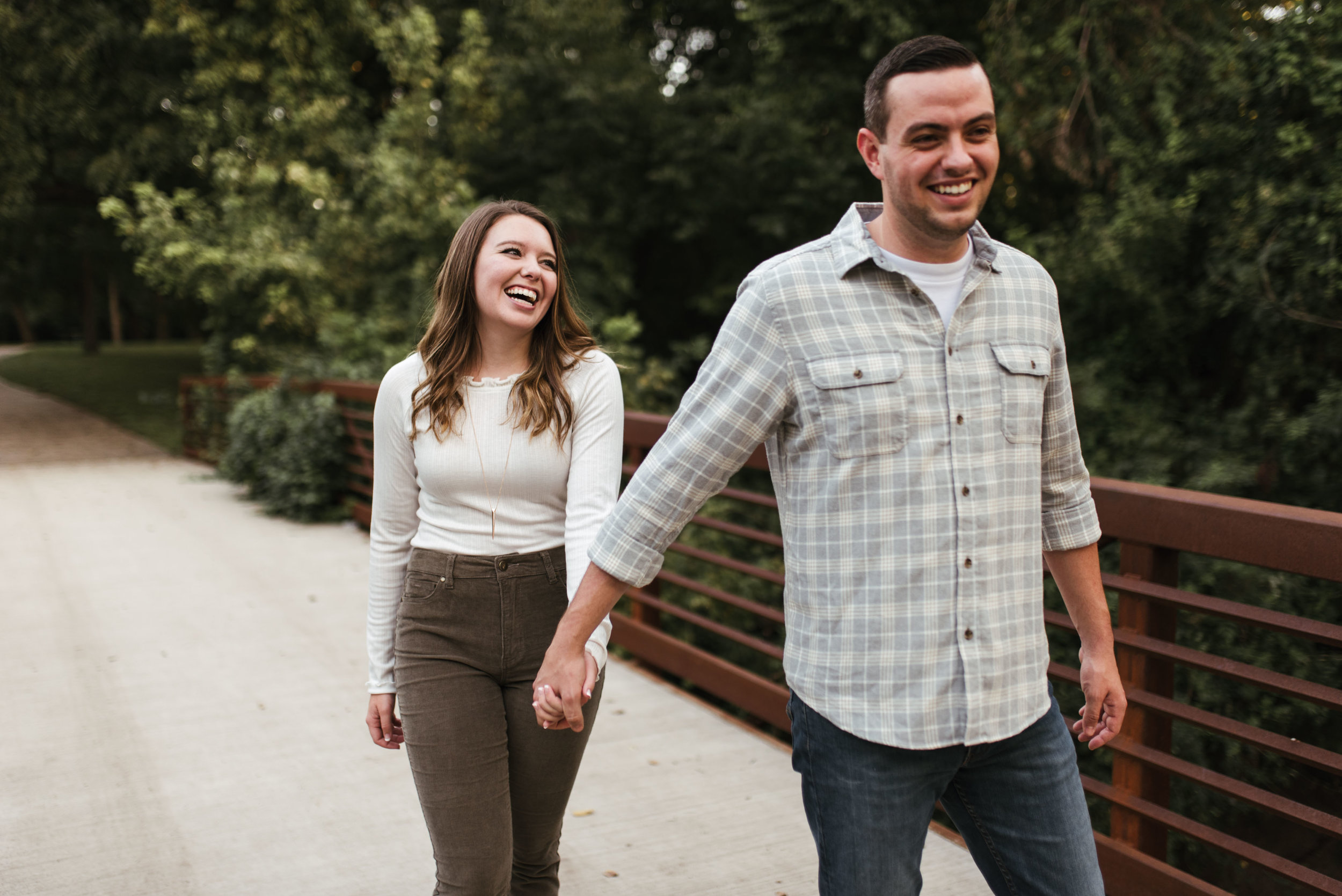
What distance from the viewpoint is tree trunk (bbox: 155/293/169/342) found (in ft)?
153

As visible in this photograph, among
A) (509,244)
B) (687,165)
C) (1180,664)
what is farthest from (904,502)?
(687,165)

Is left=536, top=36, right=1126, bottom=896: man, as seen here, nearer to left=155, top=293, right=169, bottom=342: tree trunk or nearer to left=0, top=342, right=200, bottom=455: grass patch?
left=0, top=342, right=200, bottom=455: grass patch

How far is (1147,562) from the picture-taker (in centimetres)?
301

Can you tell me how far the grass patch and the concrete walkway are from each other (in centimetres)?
1112

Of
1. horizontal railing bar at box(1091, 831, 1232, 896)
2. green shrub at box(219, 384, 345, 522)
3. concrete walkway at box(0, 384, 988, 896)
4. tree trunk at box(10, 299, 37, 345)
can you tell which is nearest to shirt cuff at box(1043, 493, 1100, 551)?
horizontal railing bar at box(1091, 831, 1232, 896)

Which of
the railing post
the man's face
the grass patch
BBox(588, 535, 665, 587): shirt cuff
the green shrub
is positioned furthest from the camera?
the grass patch

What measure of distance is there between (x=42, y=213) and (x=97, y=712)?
21116 millimetres

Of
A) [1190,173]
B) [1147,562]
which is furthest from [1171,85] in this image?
[1147,562]

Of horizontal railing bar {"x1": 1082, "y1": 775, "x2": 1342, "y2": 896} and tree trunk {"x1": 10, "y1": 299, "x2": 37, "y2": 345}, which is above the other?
horizontal railing bar {"x1": 1082, "y1": 775, "x2": 1342, "y2": 896}

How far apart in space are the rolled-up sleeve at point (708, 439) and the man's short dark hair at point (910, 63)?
33 cm

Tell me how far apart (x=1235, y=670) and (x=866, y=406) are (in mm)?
1625

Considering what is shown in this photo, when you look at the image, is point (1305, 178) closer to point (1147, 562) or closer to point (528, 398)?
point (1147, 562)

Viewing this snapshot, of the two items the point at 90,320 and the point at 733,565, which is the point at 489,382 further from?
the point at 90,320

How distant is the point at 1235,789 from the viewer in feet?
9.11
